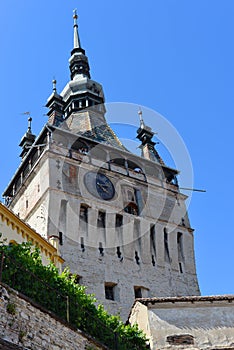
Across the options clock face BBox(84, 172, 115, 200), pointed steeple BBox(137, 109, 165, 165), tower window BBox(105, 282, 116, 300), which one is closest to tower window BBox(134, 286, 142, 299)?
tower window BBox(105, 282, 116, 300)

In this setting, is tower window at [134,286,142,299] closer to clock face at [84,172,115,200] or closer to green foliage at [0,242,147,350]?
clock face at [84,172,115,200]

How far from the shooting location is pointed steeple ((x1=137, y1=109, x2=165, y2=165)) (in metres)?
39.1

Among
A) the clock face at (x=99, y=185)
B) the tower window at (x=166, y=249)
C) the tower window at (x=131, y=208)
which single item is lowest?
the tower window at (x=166, y=249)

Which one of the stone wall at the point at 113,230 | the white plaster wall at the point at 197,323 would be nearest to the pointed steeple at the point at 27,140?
the stone wall at the point at 113,230

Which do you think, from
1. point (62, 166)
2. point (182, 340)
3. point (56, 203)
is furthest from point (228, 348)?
point (62, 166)

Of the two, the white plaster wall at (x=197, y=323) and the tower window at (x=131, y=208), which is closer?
the white plaster wall at (x=197, y=323)

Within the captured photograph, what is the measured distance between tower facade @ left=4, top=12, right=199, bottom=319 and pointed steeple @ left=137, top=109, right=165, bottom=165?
47 centimetres

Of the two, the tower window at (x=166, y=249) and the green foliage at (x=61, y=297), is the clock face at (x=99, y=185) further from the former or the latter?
the green foliage at (x=61, y=297)

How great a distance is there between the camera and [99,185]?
32375 millimetres

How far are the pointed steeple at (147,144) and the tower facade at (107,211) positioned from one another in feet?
1.56

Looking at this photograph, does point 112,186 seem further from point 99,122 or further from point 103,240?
point 99,122

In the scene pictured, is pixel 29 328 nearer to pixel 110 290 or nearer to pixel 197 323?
pixel 197 323

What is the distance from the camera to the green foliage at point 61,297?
12.5 meters

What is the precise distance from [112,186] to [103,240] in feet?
13.6
